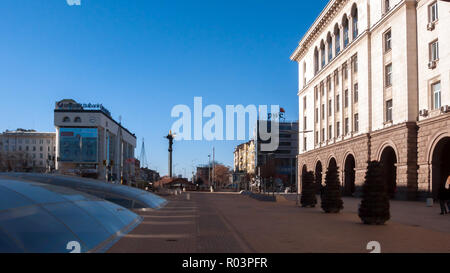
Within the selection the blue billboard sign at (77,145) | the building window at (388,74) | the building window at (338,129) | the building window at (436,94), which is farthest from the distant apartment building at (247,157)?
the building window at (436,94)

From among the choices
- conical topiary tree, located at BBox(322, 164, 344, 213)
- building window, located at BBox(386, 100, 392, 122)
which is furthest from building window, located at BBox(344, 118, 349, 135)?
conical topiary tree, located at BBox(322, 164, 344, 213)

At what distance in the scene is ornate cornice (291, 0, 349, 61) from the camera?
188 feet

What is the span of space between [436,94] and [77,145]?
111 meters

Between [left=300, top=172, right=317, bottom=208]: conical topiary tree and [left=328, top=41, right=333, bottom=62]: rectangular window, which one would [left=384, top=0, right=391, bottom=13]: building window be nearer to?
[left=328, top=41, right=333, bottom=62]: rectangular window

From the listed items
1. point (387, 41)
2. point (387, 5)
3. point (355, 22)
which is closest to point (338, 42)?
point (355, 22)

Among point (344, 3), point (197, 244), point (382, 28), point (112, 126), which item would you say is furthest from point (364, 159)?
point (112, 126)

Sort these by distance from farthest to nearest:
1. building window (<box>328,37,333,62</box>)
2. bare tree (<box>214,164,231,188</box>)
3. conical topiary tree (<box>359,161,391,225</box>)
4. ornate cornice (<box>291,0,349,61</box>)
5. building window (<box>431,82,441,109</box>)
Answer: bare tree (<box>214,164,231,188</box>), building window (<box>328,37,333,62</box>), ornate cornice (<box>291,0,349,61</box>), building window (<box>431,82,441,109</box>), conical topiary tree (<box>359,161,391,225</box>)

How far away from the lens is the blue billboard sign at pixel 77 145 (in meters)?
129

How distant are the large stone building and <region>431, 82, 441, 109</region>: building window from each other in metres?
0.08

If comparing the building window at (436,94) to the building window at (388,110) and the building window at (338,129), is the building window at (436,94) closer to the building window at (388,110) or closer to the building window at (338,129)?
the building window at (388,110)

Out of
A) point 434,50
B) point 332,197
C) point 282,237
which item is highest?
point 434,50

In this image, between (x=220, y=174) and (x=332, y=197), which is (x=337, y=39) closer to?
(x=332, y=197)

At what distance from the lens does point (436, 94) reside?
3650 centimetres

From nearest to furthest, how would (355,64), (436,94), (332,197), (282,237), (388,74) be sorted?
1. (282,237)
2. (332,197)
3. (436,94)
4. (388,74)
5. (355,64)
